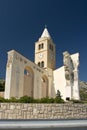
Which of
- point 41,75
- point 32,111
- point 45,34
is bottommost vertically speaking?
point 32,111

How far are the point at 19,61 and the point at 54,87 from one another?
9953 mm

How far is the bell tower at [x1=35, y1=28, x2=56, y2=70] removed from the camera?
120 feet

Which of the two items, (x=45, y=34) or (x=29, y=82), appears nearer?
(x=29, y=82)

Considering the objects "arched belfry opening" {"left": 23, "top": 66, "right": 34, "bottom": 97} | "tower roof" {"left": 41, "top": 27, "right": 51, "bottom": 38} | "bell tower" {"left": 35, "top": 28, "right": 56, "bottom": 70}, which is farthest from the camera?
"tower roof" {"left": 41, "top": 27, "right": 51, "bottom": 38}

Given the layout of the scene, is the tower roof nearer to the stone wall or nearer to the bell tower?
the bell tower

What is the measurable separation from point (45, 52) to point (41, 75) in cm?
792

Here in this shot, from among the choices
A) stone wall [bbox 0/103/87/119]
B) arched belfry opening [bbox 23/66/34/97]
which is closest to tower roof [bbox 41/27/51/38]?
arched belfry opening [bbox 23/66/34/97]

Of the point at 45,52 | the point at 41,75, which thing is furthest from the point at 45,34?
the point at 41,75

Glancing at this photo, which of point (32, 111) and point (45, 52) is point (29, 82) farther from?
point (32, 111)

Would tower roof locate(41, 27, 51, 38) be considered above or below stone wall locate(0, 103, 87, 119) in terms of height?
above

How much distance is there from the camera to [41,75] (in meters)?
30.4

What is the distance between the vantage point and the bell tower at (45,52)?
36469 mm

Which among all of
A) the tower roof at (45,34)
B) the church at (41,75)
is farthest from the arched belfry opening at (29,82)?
the tower roof at (45,34)

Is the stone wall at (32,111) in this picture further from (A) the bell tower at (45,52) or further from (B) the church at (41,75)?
(A) the bell tower at (45,52)
